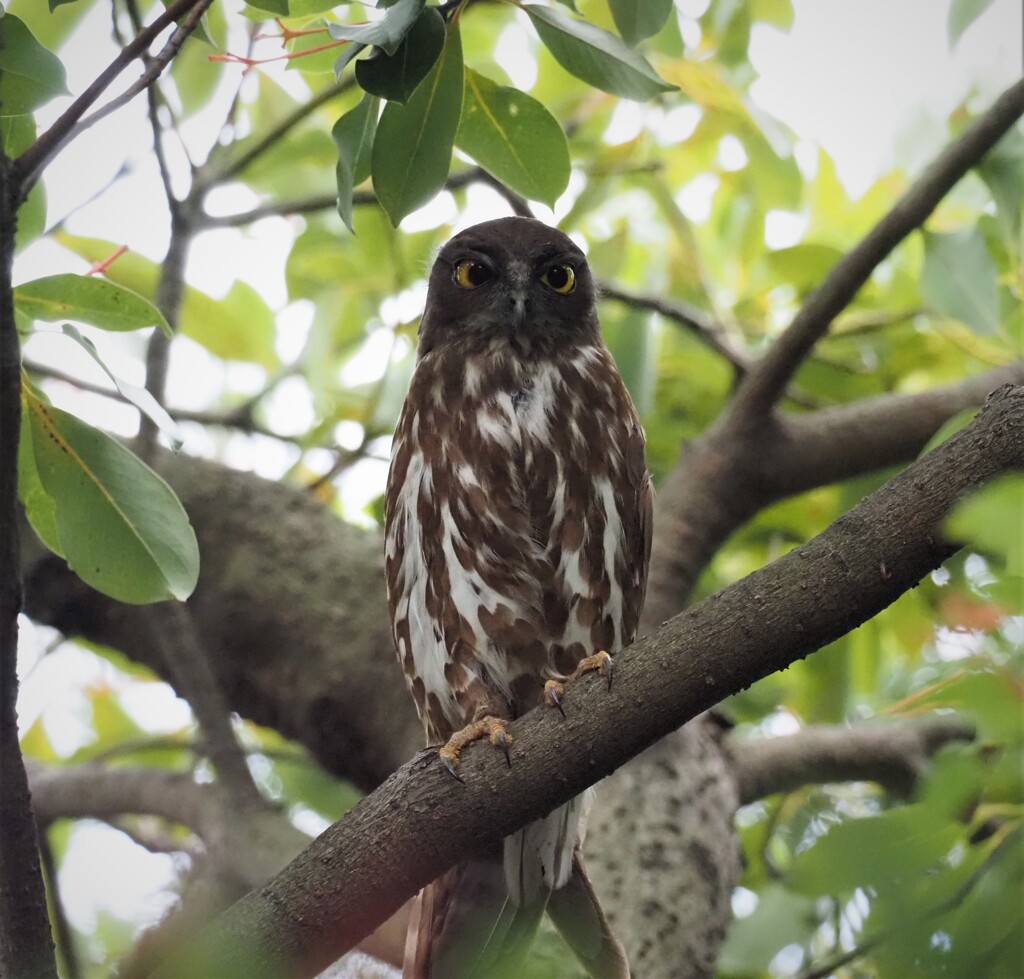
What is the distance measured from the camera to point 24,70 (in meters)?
1.81

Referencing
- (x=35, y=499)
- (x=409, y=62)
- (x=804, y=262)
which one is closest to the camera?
(x=409, y=62)

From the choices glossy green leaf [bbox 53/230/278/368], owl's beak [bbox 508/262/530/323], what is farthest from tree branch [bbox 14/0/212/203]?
glossy green leaf [bbox 53/230/278/368]

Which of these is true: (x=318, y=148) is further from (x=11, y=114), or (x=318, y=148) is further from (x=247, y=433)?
(x=11, y=114)

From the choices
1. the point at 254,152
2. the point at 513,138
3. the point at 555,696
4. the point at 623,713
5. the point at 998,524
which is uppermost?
the point at 254,152

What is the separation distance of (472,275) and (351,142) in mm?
1507

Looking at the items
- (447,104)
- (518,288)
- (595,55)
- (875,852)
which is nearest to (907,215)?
(518,288)

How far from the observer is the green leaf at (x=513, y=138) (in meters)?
2.30

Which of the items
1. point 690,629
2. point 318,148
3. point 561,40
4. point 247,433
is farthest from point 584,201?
point 690,629

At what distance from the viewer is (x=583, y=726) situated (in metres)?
2.04

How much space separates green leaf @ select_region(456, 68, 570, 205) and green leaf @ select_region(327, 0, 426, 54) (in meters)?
0.59

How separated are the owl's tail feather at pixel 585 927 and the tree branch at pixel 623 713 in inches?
31.6

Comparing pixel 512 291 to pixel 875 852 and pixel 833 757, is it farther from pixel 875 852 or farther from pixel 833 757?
pixel 875 852

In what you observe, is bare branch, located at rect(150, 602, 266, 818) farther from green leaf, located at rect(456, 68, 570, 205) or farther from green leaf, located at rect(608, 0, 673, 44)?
green leaf, located at rect(608, 0, 673, 44)

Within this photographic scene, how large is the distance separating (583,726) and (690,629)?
25 centimetres
